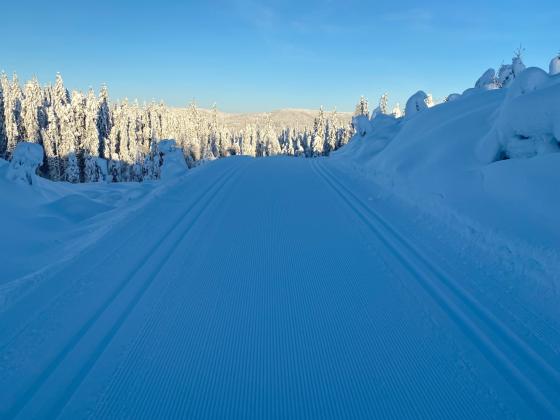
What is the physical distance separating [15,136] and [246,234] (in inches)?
2506

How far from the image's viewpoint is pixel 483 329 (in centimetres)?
354

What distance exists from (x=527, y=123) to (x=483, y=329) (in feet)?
20.2

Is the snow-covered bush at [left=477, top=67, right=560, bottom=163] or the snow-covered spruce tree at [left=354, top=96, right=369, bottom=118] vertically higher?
the snow-covered spruce tree at [left=354, top=96, right=369, bottom=118]

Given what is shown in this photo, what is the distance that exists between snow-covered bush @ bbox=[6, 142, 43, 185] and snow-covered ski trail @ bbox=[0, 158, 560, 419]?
7.68m

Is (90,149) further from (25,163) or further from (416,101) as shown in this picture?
(416,101)

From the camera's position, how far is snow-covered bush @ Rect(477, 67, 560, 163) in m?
7.54

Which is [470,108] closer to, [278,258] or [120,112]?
[278,258]

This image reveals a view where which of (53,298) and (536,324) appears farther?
(53,298)

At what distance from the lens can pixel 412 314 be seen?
3822 mm

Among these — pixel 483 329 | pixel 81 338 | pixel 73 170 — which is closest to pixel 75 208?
pixel 81 338

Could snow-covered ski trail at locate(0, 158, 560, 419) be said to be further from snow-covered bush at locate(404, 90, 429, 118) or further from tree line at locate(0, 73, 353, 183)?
tree line at locate(0, 73, 353, 183)

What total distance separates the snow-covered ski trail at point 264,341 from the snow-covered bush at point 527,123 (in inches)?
167

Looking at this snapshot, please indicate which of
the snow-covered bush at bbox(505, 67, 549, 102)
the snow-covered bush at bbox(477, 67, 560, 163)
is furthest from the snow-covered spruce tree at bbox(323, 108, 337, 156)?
the snow-covered bush at bbox(477, 67, 560, 163)

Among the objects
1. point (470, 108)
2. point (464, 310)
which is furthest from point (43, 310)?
point (470, 108)
